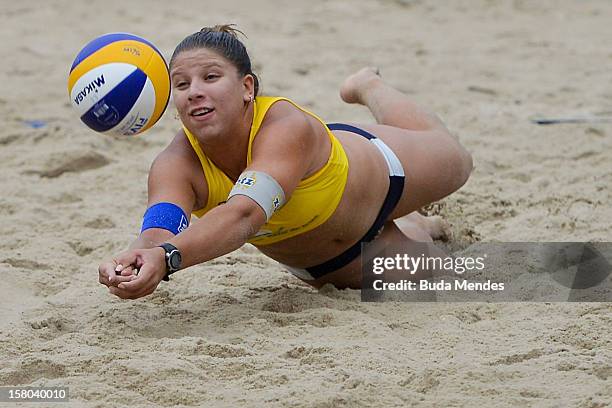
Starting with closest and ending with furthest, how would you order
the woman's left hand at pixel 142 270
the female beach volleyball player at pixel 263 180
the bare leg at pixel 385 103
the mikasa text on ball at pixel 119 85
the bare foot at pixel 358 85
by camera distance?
the woman's left hand at pixel 142 270 < the female beach volleyball player at pixel 263 180 < the mikasa text on ball at pixel 119 85 < the bare leg at pixel 385 103 < the bare foot at pixel 358 85

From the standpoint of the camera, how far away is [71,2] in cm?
921

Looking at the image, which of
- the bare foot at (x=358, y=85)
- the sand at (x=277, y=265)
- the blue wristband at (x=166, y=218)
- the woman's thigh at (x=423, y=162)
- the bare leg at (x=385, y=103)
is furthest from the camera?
the bare foot at (x=358, y=85)

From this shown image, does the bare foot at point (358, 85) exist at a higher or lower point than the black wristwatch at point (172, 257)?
higher

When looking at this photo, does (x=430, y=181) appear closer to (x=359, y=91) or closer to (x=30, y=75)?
(x=359, y=91)

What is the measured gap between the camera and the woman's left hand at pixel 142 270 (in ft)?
10.0

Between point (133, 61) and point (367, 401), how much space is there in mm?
1496

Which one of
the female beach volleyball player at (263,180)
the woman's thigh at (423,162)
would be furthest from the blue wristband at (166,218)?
the woman's thigh at (423,162)

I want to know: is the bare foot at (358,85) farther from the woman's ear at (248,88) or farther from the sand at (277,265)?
the woman's ear at (248,88)

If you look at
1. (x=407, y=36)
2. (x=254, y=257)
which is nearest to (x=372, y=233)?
(x=254, y=257)

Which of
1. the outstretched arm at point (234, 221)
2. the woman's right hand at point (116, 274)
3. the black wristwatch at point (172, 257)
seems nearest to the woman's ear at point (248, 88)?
the outstretched arm at point (234, 221)

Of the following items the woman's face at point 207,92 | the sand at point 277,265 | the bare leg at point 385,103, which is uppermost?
the woman's face at point 207,92

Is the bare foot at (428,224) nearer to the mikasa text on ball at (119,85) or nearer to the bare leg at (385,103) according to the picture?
the bare leg at (385,103)

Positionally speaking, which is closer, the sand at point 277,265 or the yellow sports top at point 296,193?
the sand at point 277,265

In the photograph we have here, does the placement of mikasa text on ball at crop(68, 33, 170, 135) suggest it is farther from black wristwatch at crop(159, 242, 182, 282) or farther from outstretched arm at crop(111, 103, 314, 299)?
black wristwatch at crop(159, 242, 182, 282)
